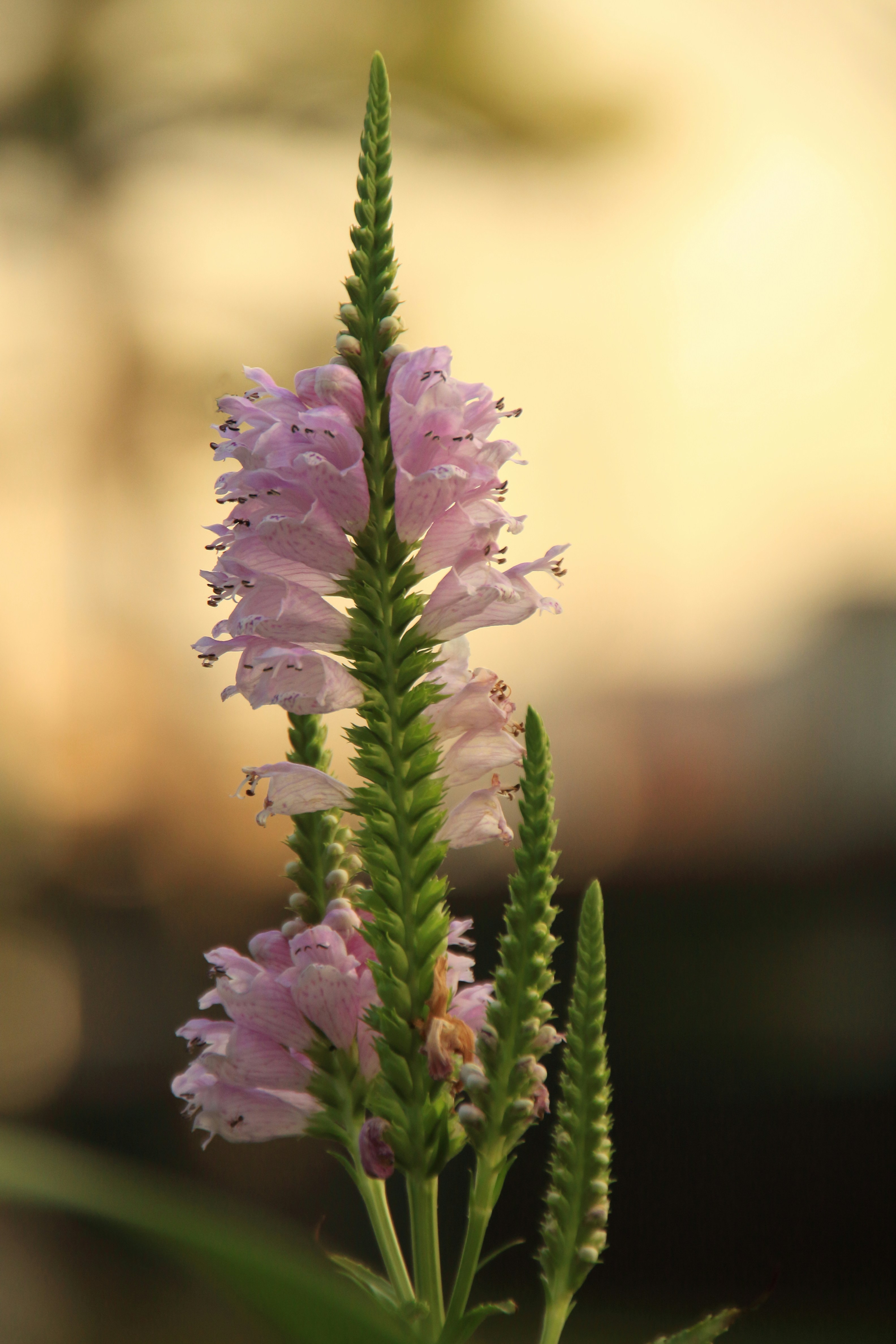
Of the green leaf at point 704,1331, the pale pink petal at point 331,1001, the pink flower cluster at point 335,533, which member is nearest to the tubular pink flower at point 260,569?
the pink flower cluster at point 335,533

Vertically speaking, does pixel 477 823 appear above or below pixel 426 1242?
above

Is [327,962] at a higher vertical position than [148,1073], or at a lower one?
higher

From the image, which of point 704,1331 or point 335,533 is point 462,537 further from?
point 704,1331

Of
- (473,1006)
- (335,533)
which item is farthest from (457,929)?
(335,533)

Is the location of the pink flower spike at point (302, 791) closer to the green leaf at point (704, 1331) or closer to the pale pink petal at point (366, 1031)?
the pale pink petal at point (366, 1031)

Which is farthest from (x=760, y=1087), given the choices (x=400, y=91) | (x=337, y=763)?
(x=400, y=91)

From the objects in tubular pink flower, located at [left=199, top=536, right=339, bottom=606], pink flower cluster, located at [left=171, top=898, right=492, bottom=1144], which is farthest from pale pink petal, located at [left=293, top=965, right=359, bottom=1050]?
tubular pink flower, located at [left=199, top=536, right=339, bottom=606]

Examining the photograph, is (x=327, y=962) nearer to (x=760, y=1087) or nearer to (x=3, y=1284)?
(x=760, y=1087)
